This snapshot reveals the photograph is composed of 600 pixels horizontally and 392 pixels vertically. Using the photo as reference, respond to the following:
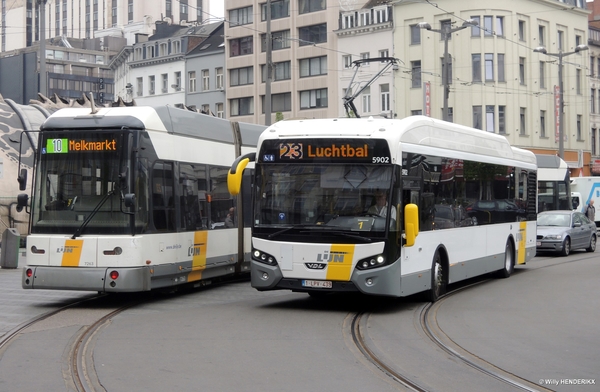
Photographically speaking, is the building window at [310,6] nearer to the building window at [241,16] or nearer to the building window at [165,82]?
the building window at [241,16]

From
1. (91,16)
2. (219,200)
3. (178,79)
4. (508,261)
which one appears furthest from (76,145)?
(91,16)

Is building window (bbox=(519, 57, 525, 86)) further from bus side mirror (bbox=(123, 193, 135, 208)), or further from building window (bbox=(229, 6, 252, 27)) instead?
bus side mirror (bbox=(123, 193, 135, 208))

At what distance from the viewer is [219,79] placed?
7050cm

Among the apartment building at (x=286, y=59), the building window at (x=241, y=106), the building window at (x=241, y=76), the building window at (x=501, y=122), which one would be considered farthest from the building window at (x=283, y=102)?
the building window at (x=501, y=122)

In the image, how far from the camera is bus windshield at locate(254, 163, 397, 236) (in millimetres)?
12922

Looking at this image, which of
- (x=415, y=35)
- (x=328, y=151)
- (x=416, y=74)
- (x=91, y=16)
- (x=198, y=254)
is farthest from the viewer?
(x=91, y=16)

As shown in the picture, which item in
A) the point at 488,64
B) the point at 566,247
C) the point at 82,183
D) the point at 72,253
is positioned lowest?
the point at 566,247

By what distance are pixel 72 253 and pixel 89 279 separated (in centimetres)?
48

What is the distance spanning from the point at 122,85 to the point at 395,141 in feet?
238

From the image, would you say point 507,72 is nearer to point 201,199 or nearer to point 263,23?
point 263,23

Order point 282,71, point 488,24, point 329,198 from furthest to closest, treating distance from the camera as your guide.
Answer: point 282,71 → point 488,24 → point 329,198

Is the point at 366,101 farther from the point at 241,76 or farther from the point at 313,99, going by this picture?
the point at 241,76

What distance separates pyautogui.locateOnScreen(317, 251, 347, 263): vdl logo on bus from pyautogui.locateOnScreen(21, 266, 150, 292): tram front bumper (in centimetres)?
269

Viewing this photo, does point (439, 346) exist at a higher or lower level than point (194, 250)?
lower
